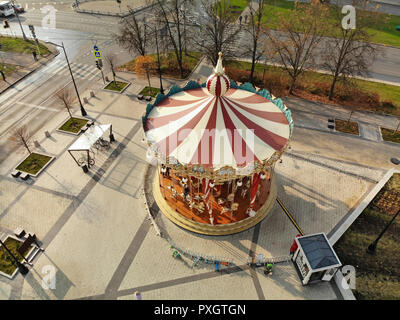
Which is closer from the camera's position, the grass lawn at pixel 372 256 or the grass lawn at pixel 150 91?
the grass lawn at pixel 372 256

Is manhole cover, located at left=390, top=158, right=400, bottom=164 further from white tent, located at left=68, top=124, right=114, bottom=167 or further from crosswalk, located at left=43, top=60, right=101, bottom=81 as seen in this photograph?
crosswalk, located at left=43, top=60, right=101, bottom=81

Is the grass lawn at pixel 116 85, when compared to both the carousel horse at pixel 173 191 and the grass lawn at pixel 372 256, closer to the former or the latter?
the carousel horse at pixel 173 191

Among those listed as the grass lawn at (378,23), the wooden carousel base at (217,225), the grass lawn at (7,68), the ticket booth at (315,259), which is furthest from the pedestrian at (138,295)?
the grass lawn at (378,23)

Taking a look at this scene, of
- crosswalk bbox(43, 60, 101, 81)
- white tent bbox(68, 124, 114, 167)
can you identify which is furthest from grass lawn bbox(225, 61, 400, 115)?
white tent bbox(68, 124, 114, 167)

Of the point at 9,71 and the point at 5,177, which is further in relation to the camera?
the point at 9,71
